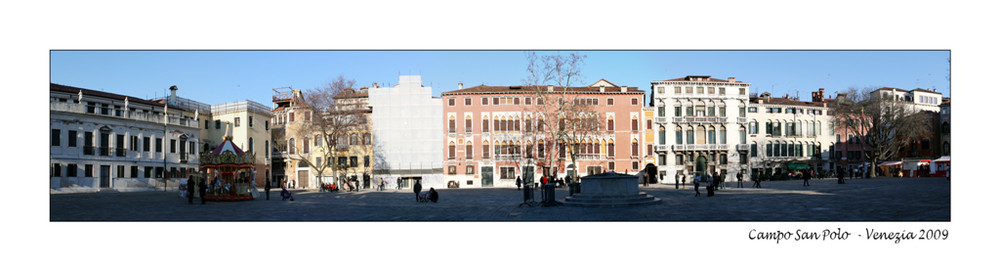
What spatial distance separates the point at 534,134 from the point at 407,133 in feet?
30.7

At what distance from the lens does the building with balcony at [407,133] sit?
43.2 metres

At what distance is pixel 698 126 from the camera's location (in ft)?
153

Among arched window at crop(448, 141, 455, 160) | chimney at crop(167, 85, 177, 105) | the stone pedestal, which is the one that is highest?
chimney at crop(167, 85, 177, 105)

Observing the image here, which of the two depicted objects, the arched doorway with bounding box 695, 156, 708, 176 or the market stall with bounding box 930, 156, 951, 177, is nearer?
the market stall with bounding box 930, 156, 951, 177

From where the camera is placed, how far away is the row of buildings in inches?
1531

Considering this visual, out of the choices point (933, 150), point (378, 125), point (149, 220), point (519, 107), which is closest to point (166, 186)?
point (378, 125)

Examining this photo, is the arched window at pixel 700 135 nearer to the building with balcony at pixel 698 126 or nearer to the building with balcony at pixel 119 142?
the building with balcony at pixel 698 126

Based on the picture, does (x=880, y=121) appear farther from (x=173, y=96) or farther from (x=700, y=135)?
(x=173, y=96)

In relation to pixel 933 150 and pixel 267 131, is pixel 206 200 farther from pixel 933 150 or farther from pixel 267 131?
pixel 933 150

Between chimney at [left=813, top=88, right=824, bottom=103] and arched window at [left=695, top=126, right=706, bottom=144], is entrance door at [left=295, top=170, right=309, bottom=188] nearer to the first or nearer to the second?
arched window at [left=695, top=126, right=706, bottom=144]

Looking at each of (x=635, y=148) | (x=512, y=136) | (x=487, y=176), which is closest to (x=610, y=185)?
(x=512, y=136)

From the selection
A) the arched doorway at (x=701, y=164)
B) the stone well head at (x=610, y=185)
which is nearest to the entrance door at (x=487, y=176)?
the arched doorway at (x=701, y=164)

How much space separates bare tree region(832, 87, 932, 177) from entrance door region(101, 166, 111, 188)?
4093 cm

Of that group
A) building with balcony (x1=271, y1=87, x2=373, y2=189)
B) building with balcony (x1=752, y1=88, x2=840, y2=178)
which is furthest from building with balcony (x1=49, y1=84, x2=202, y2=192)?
building with balcony (x1=752, y1=88, x2=840, y2=178)
